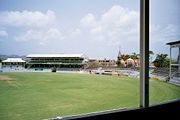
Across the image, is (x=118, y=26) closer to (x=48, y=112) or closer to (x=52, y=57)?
(x=52, y=57)

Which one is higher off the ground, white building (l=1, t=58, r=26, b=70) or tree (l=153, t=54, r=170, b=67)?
tree (l=153, t=54, r=170, b=67)

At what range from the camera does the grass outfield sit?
2170mm

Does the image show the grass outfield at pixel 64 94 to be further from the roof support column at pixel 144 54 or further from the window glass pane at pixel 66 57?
the roof support column at pixel 144 54

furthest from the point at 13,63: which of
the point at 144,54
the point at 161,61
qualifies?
the point at 161,61

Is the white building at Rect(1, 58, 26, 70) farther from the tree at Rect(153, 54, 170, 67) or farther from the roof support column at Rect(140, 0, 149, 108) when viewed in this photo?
the tree at Rect(153, 54, 170, 67)

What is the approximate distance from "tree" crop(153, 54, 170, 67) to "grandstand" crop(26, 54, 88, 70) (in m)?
0.95

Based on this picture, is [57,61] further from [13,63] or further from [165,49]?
[165,49]

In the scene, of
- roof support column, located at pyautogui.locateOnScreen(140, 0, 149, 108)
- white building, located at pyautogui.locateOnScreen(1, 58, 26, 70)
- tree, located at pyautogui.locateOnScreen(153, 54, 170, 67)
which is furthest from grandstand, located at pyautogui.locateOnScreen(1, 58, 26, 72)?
tree, located at pyautogui.locateOnScreen(153, 54, 170, 67)

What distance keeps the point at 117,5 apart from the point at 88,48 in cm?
65

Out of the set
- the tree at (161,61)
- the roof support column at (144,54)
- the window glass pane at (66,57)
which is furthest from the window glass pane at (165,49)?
the roof support column at (144,54)

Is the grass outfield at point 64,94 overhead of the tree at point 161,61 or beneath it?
beneath

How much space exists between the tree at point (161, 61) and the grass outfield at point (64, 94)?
242 mm

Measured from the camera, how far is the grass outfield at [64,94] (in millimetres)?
2170

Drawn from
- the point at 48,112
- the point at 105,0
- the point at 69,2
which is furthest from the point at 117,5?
the point at 48,112
